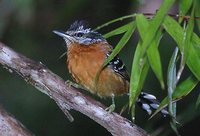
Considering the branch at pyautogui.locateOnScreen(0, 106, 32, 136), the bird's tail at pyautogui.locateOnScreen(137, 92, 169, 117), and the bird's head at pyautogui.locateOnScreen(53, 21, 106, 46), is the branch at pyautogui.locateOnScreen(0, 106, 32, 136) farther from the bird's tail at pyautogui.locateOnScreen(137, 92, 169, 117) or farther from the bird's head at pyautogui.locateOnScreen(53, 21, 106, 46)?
the bird's tail at pyautogui.locateOnScreen(137, 92, 169, 117)

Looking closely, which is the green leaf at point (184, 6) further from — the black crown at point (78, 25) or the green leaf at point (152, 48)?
the black crown at point (78, 25)

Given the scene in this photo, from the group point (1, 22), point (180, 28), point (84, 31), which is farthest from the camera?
point (1, 22)

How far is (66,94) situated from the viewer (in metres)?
3.95

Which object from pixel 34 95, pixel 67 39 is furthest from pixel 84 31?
pixel 34 95

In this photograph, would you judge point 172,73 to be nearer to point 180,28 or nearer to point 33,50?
point 180,28

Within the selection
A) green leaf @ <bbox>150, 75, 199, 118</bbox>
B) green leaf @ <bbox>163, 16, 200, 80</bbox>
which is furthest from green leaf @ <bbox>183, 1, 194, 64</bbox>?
green leaf @ <bbox>150, 75, 199, 118</bbox>

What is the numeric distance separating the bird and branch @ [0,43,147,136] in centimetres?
73

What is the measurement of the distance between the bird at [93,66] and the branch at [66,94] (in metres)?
0.73

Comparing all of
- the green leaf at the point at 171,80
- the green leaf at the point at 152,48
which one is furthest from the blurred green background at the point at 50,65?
the green leaf at the point at 152,48

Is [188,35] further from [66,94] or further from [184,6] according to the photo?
[66,94]

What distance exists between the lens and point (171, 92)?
350 centimetres

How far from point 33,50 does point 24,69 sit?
316cm

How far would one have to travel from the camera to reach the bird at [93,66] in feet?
15.4

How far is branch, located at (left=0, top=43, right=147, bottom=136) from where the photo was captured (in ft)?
12.8
